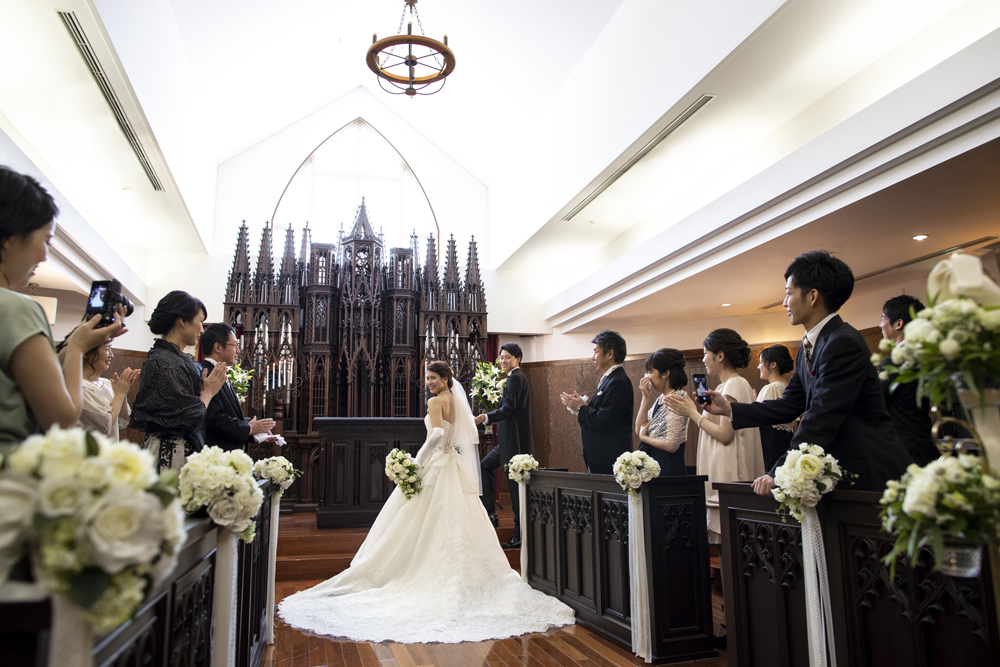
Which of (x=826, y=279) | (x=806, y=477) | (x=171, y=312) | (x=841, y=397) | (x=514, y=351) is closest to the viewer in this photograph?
(x=806, y=477)

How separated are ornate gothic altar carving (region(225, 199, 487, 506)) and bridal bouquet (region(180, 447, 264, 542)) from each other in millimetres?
6588

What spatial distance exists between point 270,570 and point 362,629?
2.16 ft

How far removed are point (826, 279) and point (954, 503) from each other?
1.46 m

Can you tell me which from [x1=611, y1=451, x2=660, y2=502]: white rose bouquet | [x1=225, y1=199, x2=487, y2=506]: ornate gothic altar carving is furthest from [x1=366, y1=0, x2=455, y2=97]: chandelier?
[x1=611, y1=451, x2=660, y2=502]: white rose bouquet

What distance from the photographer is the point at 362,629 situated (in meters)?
3.92

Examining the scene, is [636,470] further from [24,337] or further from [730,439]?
[24,337]

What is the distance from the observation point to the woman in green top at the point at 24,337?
59.7 inches

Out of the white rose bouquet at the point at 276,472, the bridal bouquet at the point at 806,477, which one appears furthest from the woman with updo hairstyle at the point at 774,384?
the white rose bouquet at the point at 276,472

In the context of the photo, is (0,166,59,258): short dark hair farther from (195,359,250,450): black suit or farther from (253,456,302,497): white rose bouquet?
(253,456,302,497): white rose bouquet

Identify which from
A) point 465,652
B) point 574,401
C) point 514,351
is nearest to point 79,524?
point 465,652

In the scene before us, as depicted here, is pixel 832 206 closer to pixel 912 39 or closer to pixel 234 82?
pixel 912 39

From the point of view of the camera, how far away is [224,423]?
3508mm

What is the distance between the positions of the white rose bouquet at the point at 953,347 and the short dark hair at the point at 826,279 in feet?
3.76

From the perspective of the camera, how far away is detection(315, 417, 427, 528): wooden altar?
671 centimetres
